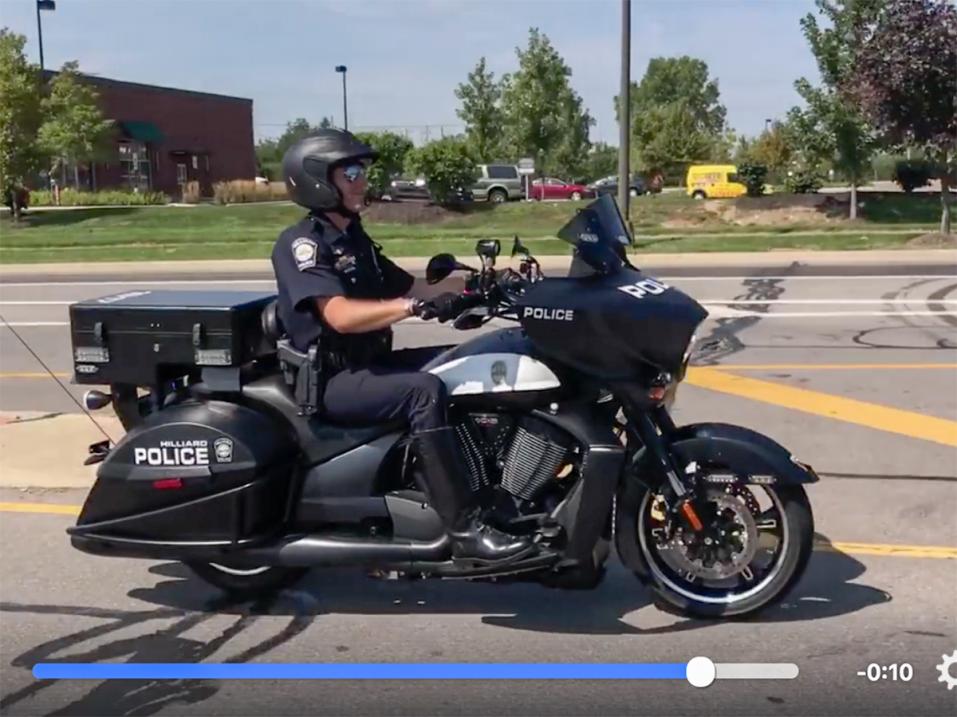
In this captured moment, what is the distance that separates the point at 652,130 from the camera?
214 feet

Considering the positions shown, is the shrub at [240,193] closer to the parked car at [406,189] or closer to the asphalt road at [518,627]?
the parked car at [406,189]

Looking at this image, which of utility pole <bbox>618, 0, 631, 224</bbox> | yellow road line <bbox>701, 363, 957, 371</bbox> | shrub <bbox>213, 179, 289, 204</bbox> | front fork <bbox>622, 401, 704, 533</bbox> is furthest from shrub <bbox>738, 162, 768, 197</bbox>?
front fork <bbox>622, 401, 704, 533</bbox>

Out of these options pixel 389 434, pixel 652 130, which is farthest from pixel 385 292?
pixel 652 130

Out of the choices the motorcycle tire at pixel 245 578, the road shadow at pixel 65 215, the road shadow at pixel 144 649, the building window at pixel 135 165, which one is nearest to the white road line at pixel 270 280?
the motorcycle tire at pixel 245 578

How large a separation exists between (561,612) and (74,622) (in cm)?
202

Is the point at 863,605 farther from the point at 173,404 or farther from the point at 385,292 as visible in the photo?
the point at 173,404

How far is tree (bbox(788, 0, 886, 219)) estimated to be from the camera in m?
26.3

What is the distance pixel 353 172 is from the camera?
4551mm

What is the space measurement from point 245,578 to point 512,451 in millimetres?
1402

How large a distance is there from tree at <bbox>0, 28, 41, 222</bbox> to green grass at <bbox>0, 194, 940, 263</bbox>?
159 cm

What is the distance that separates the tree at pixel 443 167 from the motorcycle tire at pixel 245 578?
31.4 meters

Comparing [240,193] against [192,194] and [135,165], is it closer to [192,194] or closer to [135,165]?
[192,194]

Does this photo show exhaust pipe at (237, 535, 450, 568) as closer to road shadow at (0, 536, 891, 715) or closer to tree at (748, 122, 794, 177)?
road shadow at (0, 536, 891, 715)
